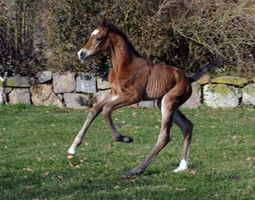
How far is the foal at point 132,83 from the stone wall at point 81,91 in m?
7.12

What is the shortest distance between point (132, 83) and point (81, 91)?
25.4 ft

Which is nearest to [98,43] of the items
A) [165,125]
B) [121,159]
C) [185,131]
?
[165,125]

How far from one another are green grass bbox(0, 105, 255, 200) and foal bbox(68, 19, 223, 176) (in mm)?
478

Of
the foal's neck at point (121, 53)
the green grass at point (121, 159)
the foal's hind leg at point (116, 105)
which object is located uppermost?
the foal's neck at point (121, 53)

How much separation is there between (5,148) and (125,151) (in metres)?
2.40

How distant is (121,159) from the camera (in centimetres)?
790

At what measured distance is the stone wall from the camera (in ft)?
45.7

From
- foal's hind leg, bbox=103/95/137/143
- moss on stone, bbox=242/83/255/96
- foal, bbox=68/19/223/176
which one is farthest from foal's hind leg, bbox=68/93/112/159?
moss on stone, bbox=242/83/255/96

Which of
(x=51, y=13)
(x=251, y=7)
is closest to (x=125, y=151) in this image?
(x=51, y=13)

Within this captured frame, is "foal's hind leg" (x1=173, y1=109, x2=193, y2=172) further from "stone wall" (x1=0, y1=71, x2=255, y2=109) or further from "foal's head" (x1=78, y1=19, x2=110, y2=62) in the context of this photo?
"stone wall" (x1=0, y1=71, x2=255, y2=109)

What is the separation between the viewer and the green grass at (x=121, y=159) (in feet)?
19.2

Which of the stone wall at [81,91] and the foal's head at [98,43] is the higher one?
the foal's head at [98,43]

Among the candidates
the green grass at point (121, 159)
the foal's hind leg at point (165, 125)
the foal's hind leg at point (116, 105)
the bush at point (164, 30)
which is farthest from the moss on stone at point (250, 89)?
the foal's hind leg at point (116, 105)

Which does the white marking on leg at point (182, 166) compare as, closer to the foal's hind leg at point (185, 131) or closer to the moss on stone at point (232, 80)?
the foal's hind leg at point (185, 131)
